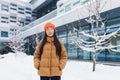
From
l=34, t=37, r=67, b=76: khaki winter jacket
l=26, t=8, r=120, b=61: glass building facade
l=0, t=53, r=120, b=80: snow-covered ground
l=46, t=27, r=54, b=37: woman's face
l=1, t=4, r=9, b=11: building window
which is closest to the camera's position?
l=34, t=37, r=67, b=76: khaki winter jacket

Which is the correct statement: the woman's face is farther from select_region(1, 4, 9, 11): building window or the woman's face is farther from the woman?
select_region(1, 4, 9, 11): building window

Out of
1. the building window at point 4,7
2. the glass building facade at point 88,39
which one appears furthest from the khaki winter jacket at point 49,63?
the building window at point 4,7

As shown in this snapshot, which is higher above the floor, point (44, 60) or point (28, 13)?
point (28, 13)

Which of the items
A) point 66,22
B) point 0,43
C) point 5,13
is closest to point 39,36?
point 66,22

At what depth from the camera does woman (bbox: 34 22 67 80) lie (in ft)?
14.2

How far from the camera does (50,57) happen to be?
170 inches

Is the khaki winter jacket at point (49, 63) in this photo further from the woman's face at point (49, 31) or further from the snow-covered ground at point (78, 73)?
the snow-covered ground at point (78, 73)

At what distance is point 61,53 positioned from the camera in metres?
4.45

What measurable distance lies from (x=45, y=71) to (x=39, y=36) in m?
28.1

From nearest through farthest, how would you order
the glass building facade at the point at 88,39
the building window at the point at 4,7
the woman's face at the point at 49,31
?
the woman's face at the point at 49,31 → the glass building facade at the point at 88,39 → the building window at the point at 4,7

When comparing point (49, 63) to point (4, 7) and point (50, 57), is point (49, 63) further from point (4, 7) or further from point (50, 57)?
point (4, 7)

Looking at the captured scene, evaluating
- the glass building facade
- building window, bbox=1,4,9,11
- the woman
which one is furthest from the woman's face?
building window, bbox=1,4,9,11

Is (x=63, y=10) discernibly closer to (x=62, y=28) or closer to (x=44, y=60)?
(x=62, y=28)

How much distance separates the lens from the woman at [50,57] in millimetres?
4316
